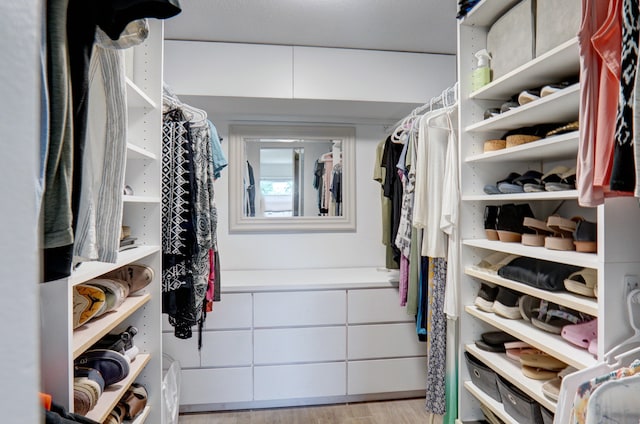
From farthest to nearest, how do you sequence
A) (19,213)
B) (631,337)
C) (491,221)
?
(491,221)
(631,337)
(19,213)

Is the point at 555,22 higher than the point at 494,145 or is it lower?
higher

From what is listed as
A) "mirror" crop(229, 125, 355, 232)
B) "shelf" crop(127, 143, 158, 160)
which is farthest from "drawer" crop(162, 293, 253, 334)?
"shelf" crop(127, 143, 158, 160)

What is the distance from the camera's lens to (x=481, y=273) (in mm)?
1415

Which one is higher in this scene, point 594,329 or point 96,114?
point 96,114

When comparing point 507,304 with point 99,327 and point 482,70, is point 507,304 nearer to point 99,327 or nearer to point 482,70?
point 482,70

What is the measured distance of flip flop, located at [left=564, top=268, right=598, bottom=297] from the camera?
1004 millimetres

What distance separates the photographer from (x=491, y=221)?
1.47 m

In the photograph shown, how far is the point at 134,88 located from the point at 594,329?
162 centimetres

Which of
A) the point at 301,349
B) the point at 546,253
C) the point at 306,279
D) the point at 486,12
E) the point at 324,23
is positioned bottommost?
the point at 301,349

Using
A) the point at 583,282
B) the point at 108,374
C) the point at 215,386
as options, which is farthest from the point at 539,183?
the point at 215,386

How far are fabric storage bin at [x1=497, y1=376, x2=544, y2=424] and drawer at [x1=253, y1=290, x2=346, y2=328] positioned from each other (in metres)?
1.05

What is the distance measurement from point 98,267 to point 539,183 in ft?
4.60

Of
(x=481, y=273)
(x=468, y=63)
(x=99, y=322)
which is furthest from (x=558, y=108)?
(x=99, y=322)

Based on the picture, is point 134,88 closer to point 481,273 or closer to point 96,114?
point 96,114
